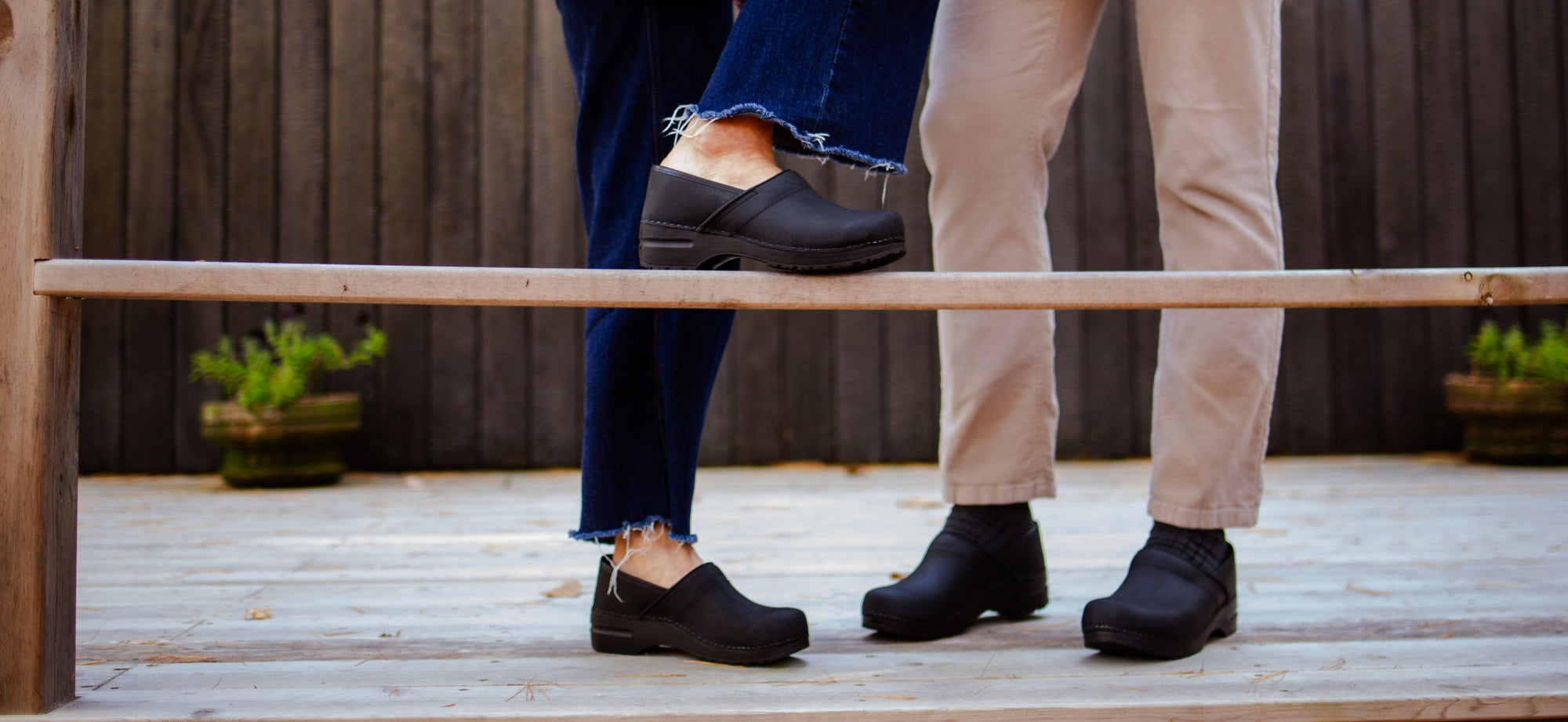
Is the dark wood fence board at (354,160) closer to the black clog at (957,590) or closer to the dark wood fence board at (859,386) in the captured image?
the dark wood fence board at (859,386)

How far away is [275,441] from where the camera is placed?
214 cm

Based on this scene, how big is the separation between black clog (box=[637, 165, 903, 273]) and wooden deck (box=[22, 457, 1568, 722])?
0.33 metres

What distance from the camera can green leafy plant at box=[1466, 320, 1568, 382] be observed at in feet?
7.43

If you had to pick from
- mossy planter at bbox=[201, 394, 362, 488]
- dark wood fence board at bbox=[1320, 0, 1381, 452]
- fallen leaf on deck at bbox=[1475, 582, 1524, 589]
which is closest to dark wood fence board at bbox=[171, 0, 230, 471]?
mossy planter at bbox=[201, 394, 362, 488]

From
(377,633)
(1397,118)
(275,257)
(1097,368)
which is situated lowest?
(377,633)

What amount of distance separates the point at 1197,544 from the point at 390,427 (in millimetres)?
2077

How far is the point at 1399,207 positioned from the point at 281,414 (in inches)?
115

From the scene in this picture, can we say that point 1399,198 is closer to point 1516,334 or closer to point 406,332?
point 1516,334

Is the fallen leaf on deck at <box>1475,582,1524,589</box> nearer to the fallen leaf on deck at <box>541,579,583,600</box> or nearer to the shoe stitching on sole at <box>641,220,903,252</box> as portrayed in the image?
the shoe stitching on sole at <box>641,220,903,252</box>

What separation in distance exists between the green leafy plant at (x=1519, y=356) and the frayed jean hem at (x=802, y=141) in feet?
7.58

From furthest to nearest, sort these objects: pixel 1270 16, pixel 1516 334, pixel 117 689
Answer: pixel 1516 334 → pixel 1270 16 → pixel 117 689

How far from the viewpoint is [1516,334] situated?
7.63 feet

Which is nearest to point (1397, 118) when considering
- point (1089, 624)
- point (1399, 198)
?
point (1399, 198)

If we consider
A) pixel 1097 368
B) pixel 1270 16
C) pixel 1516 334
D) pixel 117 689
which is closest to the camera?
pixel 117 689
